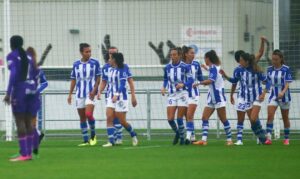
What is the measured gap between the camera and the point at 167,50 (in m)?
29.4

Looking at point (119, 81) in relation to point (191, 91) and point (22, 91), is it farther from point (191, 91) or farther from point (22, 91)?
point (22, 91)

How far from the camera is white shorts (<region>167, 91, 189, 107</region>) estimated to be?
22.9 m

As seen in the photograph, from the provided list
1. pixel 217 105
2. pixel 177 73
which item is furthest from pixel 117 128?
pixel 217 105

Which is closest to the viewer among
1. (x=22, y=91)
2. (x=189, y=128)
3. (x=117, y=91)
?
(x=22, y=91)

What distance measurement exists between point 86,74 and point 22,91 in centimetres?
593

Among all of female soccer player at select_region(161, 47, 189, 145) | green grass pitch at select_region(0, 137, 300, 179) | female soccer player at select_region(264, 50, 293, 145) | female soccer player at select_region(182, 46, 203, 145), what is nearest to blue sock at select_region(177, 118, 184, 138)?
female soccer player at select_region(161, 47, 189, 145)

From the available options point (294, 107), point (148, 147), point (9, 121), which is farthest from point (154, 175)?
point (294, 107)

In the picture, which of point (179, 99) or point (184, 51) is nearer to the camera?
point (179, 99)

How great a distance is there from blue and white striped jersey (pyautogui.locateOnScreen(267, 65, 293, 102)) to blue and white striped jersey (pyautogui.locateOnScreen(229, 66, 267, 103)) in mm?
410

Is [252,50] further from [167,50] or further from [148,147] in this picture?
[148,147]

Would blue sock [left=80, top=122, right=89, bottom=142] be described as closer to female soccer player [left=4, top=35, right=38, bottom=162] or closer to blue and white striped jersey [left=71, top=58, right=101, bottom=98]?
blue and white striped jersey [left=71, top=58, right=101, bottom=98]

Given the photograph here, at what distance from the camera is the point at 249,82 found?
2256 centimetres

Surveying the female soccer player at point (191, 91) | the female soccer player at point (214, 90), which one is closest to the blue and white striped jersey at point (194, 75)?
the female soccer player at point (191, 91)

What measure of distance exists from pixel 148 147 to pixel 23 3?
8118 millimetres
